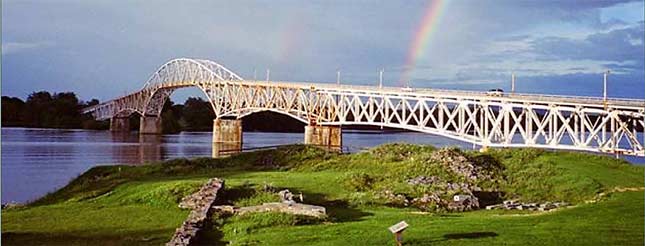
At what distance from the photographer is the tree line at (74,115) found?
21594mm

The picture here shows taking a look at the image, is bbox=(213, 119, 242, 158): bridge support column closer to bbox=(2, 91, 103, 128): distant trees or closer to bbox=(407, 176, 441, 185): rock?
bbox=(2, 91, 103, 128): distant trees

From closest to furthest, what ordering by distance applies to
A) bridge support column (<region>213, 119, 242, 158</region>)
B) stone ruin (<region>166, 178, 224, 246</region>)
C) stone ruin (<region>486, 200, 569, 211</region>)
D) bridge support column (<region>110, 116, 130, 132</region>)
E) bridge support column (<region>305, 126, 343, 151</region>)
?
stone ruin (<region>166, 178, 224, 246</region>), stone ruin (<region>486, 200, 569, 211</region>), bridge support column (<region>213, 119, 242, 158</region>), bridge support column (<region>110, 116, 130, 132</region>), bridge support column (<region>305, 126, 343, 151</region>)

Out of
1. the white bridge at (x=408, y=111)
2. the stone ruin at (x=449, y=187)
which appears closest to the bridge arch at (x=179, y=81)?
the white bridge at (x=408, y=111)

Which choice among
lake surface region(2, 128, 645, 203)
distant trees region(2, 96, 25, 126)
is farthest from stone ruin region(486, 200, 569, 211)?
distant trees region(2, 96, 25, 126)

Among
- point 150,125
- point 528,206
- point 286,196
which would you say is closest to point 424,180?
point 528,206

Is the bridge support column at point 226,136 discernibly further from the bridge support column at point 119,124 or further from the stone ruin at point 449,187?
the stone ruin at point 449,187

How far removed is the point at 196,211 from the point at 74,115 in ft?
50.9

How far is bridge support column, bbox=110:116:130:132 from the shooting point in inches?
1042

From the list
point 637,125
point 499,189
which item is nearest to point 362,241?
point 499,189

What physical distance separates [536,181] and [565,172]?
28.4 inches

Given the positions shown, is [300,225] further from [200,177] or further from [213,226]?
[200,177]

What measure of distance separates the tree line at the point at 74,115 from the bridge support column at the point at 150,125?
0.28 meters

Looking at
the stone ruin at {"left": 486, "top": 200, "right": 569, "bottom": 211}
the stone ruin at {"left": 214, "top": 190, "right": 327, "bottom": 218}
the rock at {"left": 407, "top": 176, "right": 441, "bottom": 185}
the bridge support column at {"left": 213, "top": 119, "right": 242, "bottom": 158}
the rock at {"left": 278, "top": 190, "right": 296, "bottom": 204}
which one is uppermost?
the bridge support column at {"left": 213, "top": 119, "right": 242, "bottom": 158}

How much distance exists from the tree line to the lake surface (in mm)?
639
